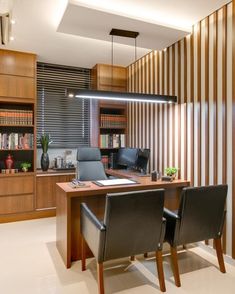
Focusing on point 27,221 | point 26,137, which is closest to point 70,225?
point 27,221

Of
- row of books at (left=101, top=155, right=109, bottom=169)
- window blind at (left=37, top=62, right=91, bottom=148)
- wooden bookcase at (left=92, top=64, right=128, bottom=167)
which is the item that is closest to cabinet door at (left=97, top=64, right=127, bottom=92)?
wooden bookcase at (left=92, top=64, right=128, bottom=167)

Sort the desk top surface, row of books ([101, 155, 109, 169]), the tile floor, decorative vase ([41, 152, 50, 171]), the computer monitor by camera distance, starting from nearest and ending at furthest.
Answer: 1. the tile floor
2. the desk top surface
3. the computer monitor
4. decorative vase ([41, 152, 50, 171])
5. row of books ([101, 155, 109, 169])

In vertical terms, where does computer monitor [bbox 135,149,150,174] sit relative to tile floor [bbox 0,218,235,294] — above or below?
above

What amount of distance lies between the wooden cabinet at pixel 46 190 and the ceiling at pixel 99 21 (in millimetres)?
2221

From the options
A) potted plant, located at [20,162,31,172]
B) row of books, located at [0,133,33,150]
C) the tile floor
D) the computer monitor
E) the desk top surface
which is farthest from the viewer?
potted plant, located at [20,162,31,172]

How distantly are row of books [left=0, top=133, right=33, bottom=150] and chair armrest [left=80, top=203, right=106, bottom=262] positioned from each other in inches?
89.2

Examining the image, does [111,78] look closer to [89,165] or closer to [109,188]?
[89,165]

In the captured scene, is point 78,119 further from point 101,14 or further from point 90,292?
point 90,292

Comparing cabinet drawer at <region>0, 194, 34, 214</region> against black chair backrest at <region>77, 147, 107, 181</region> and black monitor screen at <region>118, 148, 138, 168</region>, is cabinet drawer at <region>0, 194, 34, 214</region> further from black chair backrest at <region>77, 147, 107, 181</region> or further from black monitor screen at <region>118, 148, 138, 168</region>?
black monitor screen at <region>118, 148, 138, 168</region>

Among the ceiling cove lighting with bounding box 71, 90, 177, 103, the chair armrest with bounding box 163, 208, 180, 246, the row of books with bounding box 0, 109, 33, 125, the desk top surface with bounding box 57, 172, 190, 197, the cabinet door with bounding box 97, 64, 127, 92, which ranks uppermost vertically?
the cabinet door with bounding box 97, 64, 127, 92

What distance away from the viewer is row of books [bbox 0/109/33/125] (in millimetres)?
4145

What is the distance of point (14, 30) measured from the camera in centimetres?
338

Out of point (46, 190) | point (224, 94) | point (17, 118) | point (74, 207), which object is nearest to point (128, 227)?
point (74, 207)

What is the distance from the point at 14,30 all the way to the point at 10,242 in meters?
2.92
